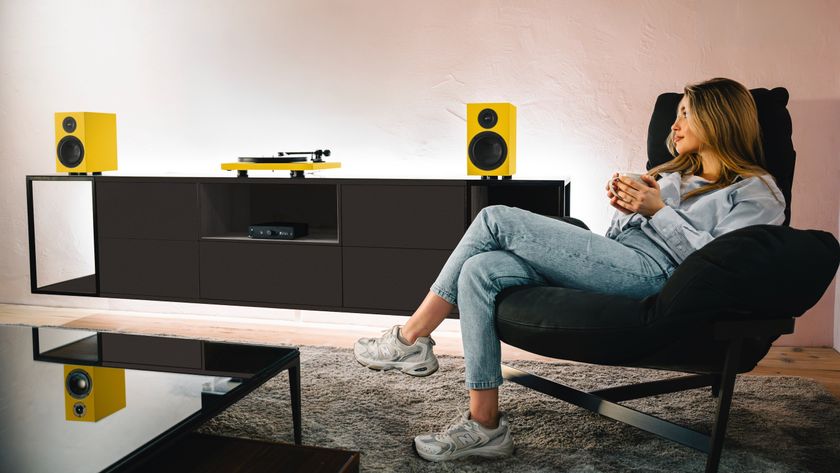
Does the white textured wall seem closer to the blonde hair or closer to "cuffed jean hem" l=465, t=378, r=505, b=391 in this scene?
the blonde hair

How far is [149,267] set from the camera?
3389mm

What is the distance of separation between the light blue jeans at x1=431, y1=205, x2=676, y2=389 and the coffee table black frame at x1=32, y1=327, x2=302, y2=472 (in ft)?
1.40

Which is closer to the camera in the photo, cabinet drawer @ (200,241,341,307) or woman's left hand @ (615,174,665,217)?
woman's left hand @ (615,174,665,217)

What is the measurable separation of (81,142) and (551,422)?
8.01 feet

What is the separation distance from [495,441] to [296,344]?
4.58ft

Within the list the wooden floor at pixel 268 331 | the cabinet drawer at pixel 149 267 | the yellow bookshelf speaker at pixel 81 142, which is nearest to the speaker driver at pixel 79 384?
the wooden floor at pixel 268 331

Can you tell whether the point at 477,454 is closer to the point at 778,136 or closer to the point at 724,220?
the point at 724,220

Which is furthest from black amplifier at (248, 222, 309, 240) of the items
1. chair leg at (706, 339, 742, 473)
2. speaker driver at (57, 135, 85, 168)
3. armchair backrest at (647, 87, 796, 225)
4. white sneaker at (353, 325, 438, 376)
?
chair leg at (706, 339, 742, 473)

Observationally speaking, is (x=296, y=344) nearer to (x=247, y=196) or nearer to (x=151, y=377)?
(x=247, y=196)

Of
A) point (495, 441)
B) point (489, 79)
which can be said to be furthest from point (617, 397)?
point (489, 79)

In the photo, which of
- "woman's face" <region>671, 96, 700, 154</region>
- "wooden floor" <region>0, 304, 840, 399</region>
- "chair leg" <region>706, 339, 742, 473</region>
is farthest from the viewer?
"wooden floor" <region>0, 304, 840, 399</region>

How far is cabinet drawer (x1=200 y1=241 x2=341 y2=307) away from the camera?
319 cm

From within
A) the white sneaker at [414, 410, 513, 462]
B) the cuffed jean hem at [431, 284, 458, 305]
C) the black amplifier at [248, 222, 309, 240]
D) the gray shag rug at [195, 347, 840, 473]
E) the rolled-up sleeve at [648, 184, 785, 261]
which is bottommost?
the gray shag rug at [195, 347, 840, 473]

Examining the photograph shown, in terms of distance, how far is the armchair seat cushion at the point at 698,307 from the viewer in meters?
1.55
